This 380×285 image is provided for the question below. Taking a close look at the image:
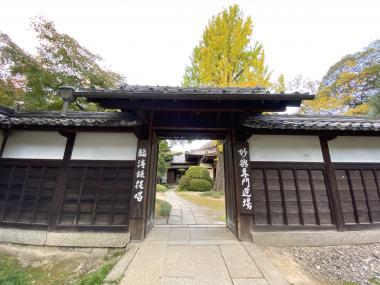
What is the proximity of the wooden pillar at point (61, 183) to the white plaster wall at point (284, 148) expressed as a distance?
5.40 metres

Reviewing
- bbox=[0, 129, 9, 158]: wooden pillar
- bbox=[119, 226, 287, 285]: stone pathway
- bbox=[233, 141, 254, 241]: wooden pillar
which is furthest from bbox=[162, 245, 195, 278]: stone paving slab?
bbox=[0, 129, 9, 158]: wooden pillar

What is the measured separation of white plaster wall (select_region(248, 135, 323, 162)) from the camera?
215 inches

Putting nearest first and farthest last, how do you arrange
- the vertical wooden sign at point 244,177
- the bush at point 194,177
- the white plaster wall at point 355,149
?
the vertical wooden sign at point 244,177, the white plaster wall at point 355,149, the bush at point 194,177

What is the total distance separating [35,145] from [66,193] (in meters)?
1.81

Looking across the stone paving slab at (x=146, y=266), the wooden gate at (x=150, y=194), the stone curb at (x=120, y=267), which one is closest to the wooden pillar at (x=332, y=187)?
the stone paving slab at (x=146, y=266)

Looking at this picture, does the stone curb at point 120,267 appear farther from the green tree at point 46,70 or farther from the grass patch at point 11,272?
the green tree at point 46,70

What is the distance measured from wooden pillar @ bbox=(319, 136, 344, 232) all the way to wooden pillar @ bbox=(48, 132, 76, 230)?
7.64 meters

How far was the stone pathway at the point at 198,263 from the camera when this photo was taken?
307 centimetres

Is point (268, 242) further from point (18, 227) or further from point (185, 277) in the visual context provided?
point (18, 227)

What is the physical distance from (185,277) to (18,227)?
502 cm

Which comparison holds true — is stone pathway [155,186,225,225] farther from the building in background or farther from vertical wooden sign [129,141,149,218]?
the building in background

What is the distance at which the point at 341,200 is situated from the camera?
207 inches

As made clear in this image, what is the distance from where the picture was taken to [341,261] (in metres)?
4.17

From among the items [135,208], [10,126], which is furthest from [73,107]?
[135,208]
